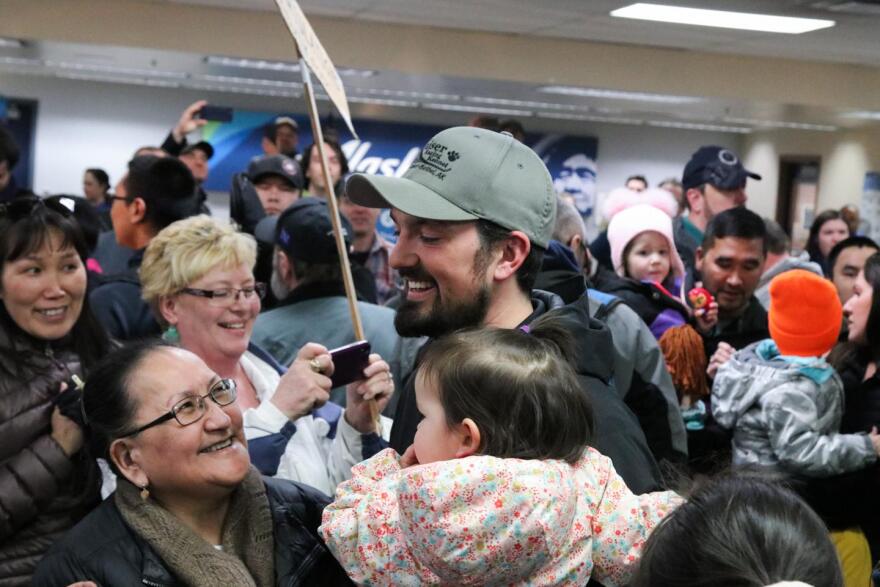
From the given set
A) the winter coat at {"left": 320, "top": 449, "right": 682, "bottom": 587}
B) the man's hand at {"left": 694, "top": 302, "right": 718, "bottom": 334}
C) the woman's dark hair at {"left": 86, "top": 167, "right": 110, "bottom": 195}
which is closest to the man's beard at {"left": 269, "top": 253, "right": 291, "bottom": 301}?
the man's hand at {"left": 694, "top": 302, "right": 718, "bottom": 334}

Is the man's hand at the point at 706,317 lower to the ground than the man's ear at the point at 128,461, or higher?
lower

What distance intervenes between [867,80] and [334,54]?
575 cm

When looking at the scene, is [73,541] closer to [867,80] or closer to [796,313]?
[796,313]

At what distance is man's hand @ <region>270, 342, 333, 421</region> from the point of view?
2.36 m

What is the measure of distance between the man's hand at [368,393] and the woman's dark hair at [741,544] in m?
1.22

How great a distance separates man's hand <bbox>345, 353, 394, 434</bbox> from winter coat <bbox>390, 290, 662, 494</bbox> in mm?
498

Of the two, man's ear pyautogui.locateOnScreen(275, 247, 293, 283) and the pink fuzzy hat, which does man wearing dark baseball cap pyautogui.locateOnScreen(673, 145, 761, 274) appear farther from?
man's ear pyautogui.locateOnScreen(275, 247, 293, 283)

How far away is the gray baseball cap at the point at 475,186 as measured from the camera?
1842 mm

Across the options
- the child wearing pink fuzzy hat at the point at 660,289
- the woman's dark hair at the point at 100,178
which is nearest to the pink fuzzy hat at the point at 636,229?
the child wearing pink fuzzy hat at the point at 660,289

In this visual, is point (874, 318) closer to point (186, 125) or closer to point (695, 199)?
point (695, 199)

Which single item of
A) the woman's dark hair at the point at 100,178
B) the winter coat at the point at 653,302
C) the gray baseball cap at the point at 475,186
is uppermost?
the gray baseball cap at the point at 475,186

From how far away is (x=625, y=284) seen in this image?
3734 millimetres

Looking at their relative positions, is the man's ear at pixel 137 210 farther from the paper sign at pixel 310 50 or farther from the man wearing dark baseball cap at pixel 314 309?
the paper sign at pixel 310 50

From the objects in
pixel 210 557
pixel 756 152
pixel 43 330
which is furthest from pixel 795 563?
pixel 756 152
